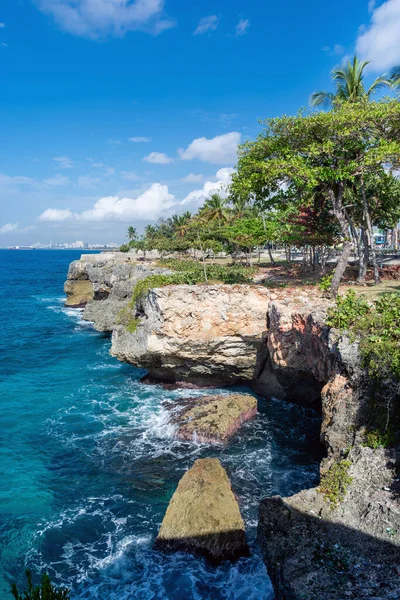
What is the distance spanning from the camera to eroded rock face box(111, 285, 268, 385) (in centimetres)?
2283

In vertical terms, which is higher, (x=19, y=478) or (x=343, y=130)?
(x=343, y=130)

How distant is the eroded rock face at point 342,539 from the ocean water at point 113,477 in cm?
273

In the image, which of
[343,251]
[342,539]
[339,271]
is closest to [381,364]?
[342,539]

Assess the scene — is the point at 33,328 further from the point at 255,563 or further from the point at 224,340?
the point at 255,563

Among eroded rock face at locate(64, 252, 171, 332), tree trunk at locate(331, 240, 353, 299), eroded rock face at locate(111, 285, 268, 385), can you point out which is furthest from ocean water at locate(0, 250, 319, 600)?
eroded rock face at locate(64, 252, 171, 332)

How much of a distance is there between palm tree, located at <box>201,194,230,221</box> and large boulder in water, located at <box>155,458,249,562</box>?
5437cm

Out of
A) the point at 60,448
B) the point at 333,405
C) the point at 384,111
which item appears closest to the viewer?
the point at 333,405

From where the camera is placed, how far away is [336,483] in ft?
35.0

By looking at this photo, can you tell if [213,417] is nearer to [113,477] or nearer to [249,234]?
[113,477]

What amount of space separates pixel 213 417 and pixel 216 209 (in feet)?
169

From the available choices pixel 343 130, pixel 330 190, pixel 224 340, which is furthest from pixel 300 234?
pixel 224 340

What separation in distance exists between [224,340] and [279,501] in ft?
43.6

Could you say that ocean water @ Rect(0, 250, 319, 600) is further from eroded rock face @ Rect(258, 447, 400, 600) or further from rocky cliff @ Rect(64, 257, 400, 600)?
eroded rock face @ Rect(258, 447, 400, 600)

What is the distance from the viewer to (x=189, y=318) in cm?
2325
